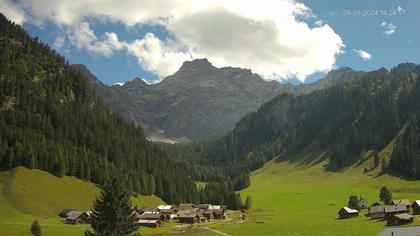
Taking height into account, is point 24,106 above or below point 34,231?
above

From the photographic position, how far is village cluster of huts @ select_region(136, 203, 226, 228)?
143450 millimetres

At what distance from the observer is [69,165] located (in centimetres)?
17000

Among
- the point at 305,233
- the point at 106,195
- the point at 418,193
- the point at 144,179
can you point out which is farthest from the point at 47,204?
the point at 418,193

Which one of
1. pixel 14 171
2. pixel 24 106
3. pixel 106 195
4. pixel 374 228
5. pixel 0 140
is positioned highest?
pixel 24 106

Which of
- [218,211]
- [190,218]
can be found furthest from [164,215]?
[218,211]

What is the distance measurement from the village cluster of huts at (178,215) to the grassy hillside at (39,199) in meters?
16.4

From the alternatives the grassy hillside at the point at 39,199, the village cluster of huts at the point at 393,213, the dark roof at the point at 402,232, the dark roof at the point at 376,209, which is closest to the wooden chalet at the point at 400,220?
the village cluster of huts at the point at 393,213

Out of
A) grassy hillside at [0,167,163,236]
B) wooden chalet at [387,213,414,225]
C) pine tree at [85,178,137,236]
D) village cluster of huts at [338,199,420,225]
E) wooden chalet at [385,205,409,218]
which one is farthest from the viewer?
wooden chalet at [385,205,409,218]

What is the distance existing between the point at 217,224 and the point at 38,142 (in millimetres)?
68274

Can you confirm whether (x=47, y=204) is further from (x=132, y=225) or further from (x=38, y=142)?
(x=132, y=225)

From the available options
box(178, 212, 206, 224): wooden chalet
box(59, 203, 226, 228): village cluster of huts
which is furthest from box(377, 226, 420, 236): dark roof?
box(178, 212, 206, 224): wooden chalet

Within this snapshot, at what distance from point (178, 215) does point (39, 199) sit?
4467 cm

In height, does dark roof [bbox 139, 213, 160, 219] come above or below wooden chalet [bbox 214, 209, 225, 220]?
above

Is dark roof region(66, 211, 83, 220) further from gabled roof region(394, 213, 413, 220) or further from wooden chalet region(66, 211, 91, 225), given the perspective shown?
gabled roof region(394, 213, 413, 220)
